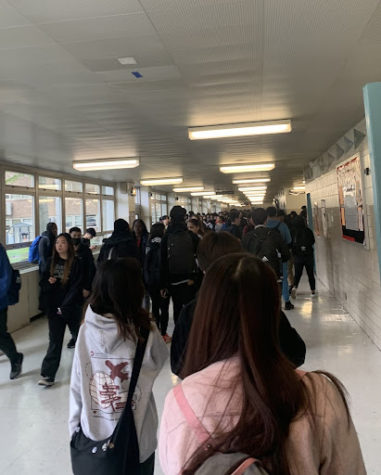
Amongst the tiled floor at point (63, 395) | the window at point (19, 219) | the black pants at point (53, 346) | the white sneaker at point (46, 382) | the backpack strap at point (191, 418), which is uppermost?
the window at point (19, 219)

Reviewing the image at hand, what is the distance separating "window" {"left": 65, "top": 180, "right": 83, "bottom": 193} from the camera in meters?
9.83

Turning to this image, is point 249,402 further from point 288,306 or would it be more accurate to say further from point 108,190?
point 108,190

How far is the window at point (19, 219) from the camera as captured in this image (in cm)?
725

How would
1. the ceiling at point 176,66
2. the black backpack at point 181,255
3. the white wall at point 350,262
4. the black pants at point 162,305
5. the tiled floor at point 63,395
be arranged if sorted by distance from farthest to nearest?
1. the black pants at point 162,305
2. the white wall at point 350,262
3. the black backpack at point 181,255
4. the tiled floor at point 63,395
5. the ceiling at point 176,66

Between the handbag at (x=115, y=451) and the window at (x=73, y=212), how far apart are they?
8.76 metres

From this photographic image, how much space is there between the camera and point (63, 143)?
5668 millimetres

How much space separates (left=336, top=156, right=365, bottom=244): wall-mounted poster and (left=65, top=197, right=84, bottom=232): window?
6891mm

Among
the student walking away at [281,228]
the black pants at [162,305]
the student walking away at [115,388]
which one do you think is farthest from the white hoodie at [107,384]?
the student walking away at [281,228]

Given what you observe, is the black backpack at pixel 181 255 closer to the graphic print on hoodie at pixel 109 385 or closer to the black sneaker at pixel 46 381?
the black sneaker at pixel 46 381

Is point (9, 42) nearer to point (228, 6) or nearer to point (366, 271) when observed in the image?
point (228, 6)

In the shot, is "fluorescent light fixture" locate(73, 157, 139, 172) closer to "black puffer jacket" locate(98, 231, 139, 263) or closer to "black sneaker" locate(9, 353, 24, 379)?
"black puffer jacket" locate(98, 231, 139, 263)

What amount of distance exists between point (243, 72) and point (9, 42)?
1.80 meters

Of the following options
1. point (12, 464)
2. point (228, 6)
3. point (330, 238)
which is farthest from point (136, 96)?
point (330, 238)

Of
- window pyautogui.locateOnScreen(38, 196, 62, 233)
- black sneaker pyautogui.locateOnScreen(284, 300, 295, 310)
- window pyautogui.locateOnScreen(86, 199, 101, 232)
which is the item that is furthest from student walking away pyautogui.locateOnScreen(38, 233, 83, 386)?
window pyautogui.locateOnScreen(86, 199, 101, 232)
